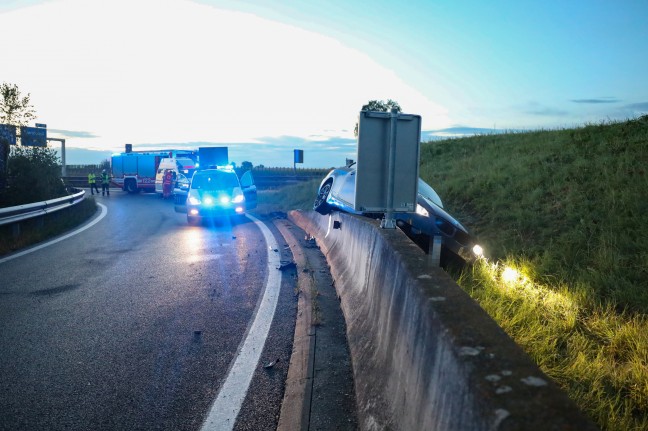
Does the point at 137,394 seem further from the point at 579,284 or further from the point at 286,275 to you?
the point at 579,284

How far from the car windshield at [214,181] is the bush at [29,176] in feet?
18.5

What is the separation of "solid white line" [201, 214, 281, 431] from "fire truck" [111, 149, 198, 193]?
35.7 meters

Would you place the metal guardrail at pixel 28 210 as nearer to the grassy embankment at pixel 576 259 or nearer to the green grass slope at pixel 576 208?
the grassy embankment at pixel 576 259

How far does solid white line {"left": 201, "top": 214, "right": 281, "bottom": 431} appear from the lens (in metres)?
3.59

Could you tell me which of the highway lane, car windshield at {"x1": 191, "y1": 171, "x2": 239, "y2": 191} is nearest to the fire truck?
car windshield at {"x1": 191, "y1": 171, "x2": 239, "y2": 191}

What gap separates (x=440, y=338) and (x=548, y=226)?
8790mm

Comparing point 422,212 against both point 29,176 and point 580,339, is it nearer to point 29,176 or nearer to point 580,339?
point 580,339

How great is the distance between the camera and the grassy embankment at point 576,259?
3.79m

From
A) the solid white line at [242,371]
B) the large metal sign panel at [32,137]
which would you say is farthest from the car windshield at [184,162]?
the solid white line at [242,371]

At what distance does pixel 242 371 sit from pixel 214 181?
1429 centimetres

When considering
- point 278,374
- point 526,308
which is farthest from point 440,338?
point 526,308

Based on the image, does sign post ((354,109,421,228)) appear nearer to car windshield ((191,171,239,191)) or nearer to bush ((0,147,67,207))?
car windshield ((191,171,239,191))

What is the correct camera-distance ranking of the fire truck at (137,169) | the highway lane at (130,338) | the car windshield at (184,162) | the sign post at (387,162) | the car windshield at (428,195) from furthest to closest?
the fire truck at (137,169) < the car windshield at (184,162) < the car windshield at (428,195) < the sign post at (387,162) < the highway lane at (130,338)

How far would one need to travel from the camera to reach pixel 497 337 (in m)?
2.44
